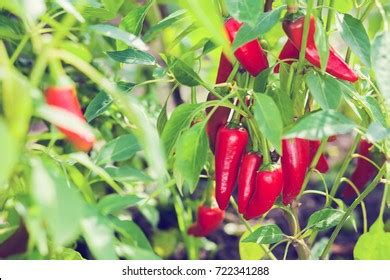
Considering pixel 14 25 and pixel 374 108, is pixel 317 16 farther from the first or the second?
pixel 14 25

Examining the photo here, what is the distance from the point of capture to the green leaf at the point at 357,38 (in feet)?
3.10

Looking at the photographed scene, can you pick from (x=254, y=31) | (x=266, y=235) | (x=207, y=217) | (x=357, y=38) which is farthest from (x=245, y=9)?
(x=207, y=217)

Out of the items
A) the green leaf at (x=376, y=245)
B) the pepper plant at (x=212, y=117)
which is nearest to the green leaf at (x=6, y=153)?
the pepper plant at (x=212, y=117)

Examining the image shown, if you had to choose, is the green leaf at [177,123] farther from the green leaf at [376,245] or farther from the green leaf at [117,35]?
the green leaf at [376,245]

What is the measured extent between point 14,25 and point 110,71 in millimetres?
581

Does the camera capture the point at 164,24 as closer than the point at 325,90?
No

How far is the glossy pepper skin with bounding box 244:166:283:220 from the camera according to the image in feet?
3.55

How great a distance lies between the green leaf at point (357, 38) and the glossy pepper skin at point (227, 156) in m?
0.22

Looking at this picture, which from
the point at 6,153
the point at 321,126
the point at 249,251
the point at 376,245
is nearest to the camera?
the point at 6,153

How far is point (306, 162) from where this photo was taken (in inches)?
42.6

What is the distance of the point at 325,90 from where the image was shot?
954mm

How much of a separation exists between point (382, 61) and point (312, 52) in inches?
8.8

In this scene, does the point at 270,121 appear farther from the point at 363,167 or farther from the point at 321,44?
the point at 363,167
